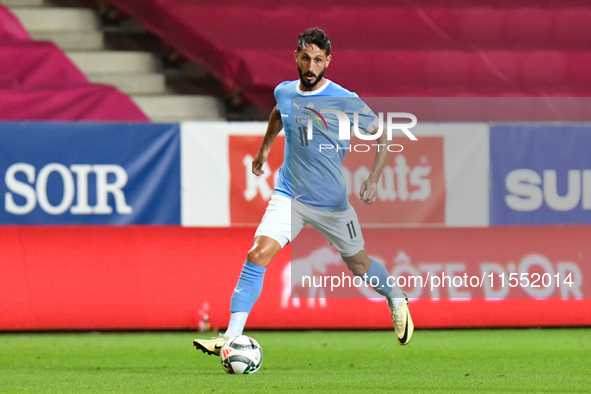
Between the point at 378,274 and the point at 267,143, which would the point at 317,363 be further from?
the point at 267,143

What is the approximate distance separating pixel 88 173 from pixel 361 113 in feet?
10.8

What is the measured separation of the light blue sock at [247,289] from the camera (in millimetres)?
5449

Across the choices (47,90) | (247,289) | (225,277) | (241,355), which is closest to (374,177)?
(247,289)

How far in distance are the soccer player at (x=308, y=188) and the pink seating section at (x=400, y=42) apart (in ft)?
16.1

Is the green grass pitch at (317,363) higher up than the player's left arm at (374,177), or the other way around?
A: the player's left arm at (374,177)

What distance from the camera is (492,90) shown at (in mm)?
11266

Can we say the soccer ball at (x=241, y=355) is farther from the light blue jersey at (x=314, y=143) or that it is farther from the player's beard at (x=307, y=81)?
the player's beard at (x=307, y=81)

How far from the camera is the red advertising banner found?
830cm

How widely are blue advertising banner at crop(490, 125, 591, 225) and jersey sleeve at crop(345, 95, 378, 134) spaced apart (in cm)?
A: 293

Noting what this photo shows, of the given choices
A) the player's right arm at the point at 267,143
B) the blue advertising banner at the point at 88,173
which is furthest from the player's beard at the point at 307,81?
the blue advertising banner at the point at 88,173

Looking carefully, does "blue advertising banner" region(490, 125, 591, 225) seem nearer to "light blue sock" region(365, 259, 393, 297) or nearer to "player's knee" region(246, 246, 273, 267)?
"light blue sock" region(365, 259, 393, 297)

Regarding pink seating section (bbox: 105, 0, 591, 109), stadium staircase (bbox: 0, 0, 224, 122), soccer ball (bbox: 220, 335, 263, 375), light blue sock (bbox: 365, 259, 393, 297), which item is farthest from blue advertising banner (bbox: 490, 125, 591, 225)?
stadium staircase (bbox: 0, 0, 224, 122)

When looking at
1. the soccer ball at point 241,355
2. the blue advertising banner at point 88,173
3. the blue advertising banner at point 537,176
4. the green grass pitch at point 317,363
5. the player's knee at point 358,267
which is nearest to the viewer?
the green grass pitch at point 317,363

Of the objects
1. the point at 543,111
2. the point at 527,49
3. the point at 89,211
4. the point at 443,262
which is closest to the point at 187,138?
the point at 89,211
